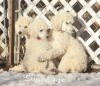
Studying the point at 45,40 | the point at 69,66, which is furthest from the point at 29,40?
the point at 69,66

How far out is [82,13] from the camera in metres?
6.37

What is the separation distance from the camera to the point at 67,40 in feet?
19.4

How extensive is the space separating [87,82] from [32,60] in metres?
1.09

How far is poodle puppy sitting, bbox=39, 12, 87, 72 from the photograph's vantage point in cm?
582

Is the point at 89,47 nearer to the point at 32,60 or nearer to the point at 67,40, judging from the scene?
the point at 67,40

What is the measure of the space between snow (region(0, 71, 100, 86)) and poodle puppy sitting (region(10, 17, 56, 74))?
22 centimetres

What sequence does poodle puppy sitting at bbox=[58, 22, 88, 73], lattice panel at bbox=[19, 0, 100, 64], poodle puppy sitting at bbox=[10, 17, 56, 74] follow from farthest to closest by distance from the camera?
lattice panel at bbox=[19, 0, 100, 64], poodle puppy sitting at bbox=[58, 22, 88, 73], poodle puppy sitting at bbox=[10, 17, 56, 74]

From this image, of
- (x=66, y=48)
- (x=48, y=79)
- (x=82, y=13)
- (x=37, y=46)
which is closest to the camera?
(x=48, y=79)

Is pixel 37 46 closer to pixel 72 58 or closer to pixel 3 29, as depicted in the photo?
pixel 72 58

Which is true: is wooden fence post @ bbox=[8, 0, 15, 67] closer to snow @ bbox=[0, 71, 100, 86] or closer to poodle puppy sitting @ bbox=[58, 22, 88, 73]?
snow @ bbox=[0, 71, 100, 86]

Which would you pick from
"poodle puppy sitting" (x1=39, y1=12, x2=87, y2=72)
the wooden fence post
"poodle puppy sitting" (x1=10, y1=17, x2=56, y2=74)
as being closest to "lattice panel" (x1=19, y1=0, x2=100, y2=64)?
the wooden fence post

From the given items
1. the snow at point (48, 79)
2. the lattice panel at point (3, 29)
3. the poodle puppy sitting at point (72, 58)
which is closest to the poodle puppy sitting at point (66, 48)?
the poodle puppy sitting at point (72, 58)

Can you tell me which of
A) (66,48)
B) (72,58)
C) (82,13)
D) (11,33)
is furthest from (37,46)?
(82,13)

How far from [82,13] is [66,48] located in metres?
0.76
